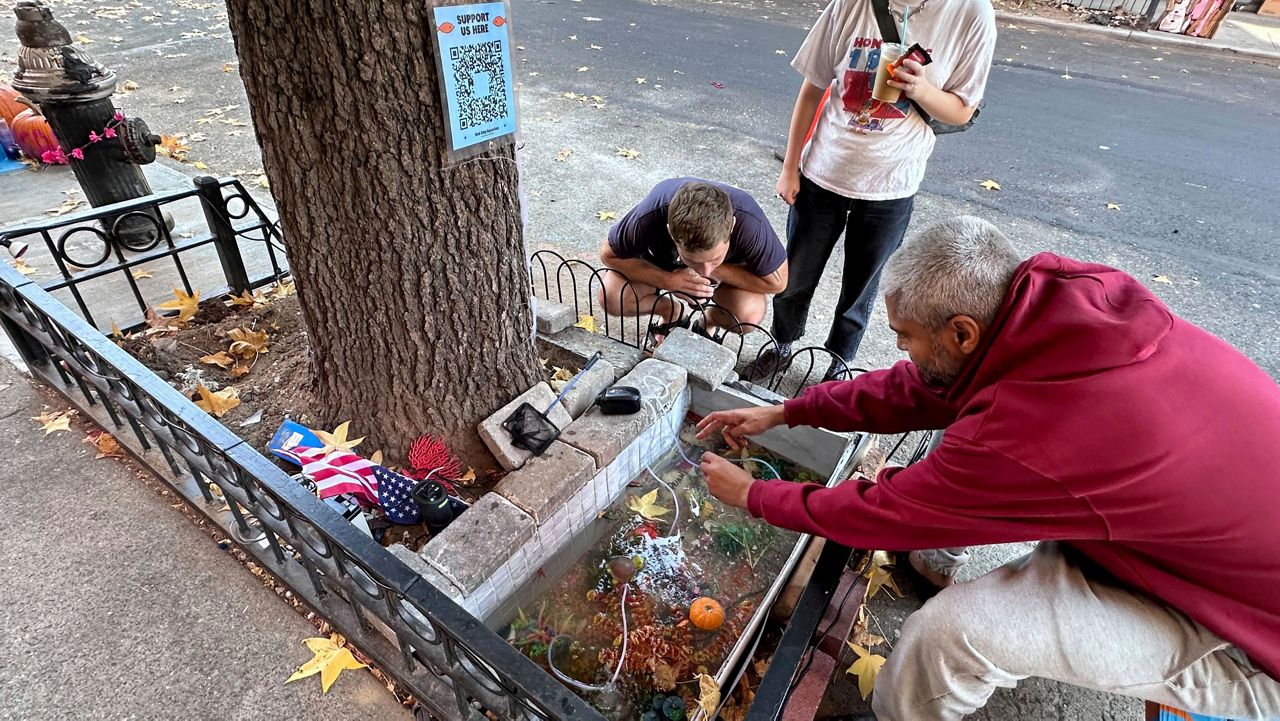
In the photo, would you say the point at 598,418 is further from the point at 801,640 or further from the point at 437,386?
the point at 801,640

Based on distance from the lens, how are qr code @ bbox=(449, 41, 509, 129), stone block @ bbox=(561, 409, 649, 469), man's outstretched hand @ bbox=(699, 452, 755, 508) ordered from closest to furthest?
qr code @ bbox=(449, 41, 509, 129), man's outstretched hand @ bbox=(699, 452, 755, 508), stone block @ bbox=(561, 409, 649, 469)

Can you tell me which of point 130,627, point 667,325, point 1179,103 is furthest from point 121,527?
point 1179,103

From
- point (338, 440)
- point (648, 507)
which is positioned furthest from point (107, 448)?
point (648, 507)

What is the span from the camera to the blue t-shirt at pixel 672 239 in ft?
10.0

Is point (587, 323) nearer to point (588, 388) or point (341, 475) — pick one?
point (588, 388)

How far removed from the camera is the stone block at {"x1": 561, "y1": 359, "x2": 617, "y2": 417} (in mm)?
2467

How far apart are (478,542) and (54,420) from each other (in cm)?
217

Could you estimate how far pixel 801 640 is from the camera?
5.49 ft

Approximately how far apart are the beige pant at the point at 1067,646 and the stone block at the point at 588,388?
134cm

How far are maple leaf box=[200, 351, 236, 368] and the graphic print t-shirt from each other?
9.05 ft

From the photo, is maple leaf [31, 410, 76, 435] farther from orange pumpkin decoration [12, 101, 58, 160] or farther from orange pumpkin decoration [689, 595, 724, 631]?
orange pumpkin decoration [12, 101, 58, 160]

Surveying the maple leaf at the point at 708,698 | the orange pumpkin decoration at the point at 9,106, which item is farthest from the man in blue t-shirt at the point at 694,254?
the orange pumpkin decoration at the point at 9,106

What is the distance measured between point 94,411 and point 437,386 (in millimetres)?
1644

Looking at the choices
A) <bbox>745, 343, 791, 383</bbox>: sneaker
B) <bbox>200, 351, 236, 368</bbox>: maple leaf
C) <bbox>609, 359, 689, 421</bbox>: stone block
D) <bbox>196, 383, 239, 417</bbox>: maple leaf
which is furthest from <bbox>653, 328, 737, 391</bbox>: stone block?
<bbox>200, 351, 236, 368</bbox>: maple leaf
